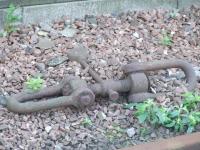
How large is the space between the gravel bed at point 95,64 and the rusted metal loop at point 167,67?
0.05 meters

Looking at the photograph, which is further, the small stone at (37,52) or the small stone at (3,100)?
the small stone at (37,52)

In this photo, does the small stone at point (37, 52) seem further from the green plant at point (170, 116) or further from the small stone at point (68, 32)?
the green plant at point (170, 116)

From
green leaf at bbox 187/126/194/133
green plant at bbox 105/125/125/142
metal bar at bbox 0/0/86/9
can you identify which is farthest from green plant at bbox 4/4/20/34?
green leaf at bbox 187/126/194/133

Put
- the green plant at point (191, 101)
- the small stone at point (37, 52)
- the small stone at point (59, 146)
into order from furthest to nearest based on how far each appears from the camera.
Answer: the small stone at point (37, 52), the green plant at point (191, 101), the small stone at point (59, 146)

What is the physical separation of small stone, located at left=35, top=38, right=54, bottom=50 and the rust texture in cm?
98

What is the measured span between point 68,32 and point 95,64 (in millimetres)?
368

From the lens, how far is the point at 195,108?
258 cm

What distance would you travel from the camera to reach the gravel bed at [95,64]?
2.43 metres

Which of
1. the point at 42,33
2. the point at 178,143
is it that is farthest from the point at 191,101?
the point at 42,33

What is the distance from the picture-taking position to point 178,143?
225cm

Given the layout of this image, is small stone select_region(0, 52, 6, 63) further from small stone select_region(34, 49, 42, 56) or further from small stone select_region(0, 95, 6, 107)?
small stone select_region(0, 95, 6, 107)

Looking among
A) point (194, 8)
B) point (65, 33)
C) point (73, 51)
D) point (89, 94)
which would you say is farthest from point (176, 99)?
point (194, 8)

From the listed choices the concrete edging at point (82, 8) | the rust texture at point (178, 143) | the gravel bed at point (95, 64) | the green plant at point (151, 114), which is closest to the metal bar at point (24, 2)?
the concrete edging at point (82, 8)

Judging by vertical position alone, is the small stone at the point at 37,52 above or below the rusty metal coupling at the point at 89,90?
above
